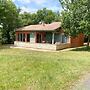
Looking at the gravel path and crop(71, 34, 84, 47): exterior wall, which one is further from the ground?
crop(71, 34, 84, 47): exterior wall

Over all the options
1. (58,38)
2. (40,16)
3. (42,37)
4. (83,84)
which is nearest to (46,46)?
(58,38)

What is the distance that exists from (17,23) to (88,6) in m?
22.4

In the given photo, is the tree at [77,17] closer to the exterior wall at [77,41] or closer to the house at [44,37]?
the house at [44,37]

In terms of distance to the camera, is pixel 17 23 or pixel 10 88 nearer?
pixel 10 88

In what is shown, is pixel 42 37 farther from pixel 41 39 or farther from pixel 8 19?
pixel 8 19

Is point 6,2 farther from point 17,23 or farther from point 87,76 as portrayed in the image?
point 87,76

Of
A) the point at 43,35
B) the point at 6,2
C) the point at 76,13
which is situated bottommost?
the point at 43,35

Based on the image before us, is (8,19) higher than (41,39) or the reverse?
higher

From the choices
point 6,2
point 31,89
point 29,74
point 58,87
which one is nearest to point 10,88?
point 31,89

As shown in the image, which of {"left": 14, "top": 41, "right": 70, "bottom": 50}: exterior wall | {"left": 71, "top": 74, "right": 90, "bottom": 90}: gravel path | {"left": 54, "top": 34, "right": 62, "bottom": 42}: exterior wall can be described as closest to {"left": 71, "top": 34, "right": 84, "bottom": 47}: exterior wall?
{"left": 54, "top": 34, "right": 62, "bottom": 42}: exterior wall

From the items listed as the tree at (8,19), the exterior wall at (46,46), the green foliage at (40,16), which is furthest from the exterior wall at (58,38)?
the green foliage at (40,16)

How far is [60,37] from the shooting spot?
41.7 meters

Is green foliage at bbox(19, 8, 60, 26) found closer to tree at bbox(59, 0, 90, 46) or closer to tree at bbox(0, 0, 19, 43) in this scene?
tree at bbox(0, 0, 19, 43)

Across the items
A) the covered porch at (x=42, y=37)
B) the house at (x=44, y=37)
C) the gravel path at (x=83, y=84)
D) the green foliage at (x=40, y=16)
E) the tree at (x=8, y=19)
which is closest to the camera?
the gravel path at (x=83, y=84)
